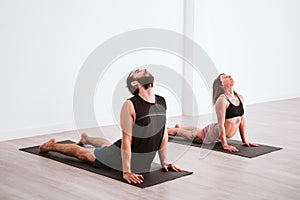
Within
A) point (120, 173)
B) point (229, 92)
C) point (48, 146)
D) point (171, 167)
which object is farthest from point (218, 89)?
point (48, 146)

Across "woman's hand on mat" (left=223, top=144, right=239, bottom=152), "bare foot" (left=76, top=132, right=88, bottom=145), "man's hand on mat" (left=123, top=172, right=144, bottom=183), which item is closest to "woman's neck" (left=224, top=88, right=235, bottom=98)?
"woman's hand on mat" (left=223, top=144, right=239, bottom=152)

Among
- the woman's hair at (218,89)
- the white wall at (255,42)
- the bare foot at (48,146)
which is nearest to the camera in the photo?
the bare foot at (48,146)

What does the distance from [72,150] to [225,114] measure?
124 cm

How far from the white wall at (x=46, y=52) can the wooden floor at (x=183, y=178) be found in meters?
0.21

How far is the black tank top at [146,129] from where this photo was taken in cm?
331

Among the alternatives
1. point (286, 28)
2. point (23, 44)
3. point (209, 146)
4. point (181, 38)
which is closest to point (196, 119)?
point (181, 38)

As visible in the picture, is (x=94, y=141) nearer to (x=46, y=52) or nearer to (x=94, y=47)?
(x=46, y=52)

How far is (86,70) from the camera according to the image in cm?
498

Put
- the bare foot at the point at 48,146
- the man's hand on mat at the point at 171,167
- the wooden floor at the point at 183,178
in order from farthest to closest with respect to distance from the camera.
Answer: the bare foot at the point at 48,146
the man's hand on mat at the point at 171,167
the wooden floor at the point at 183,178

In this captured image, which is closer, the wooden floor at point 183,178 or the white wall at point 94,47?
the wooden floor at point 183,178

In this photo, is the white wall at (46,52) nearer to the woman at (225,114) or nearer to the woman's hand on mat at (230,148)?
the woman at (225,114)

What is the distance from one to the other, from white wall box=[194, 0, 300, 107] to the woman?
165 centimetres

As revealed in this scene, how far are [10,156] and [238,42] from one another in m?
3.54

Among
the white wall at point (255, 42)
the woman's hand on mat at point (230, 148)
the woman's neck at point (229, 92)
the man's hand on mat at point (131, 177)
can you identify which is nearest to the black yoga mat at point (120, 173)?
the man's hand on mat at point (131, 177)
